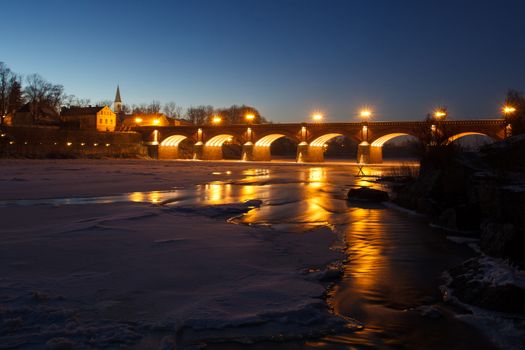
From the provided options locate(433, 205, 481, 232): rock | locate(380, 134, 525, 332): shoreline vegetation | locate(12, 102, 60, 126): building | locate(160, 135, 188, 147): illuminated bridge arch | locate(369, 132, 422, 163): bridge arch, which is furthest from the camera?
locate(160, 135, 188, 147): illuminated bridge arch

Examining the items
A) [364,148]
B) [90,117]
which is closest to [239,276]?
[364,148]

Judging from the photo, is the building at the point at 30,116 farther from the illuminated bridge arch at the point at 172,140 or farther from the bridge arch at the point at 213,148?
the bridge arch at the point at 213,148

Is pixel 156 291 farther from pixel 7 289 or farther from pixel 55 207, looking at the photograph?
pixel 55 207

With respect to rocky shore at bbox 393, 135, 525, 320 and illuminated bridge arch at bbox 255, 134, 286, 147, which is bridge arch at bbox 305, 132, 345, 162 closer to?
illuminated bridge arch at bbox 255, 134, 286, 147

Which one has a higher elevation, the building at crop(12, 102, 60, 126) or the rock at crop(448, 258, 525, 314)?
the building at crop(12, 102, 60, 126)

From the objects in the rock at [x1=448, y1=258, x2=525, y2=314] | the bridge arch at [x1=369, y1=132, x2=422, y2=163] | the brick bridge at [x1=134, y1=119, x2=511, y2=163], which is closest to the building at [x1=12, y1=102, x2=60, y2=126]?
the brick bridge at [x1=134, y1=119, x2=511, y2=163]

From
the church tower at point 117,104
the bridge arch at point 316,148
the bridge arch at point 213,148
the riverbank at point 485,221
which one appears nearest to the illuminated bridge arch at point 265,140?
the bridge arch at point 213,148

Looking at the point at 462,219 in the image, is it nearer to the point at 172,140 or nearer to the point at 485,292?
the point at 485,292

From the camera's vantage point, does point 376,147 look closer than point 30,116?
Yes

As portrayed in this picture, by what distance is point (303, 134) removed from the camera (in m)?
67.9

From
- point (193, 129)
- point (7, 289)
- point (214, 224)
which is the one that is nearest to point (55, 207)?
point (214, 224)

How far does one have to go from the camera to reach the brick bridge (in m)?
53.5

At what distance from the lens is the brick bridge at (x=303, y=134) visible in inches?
2105

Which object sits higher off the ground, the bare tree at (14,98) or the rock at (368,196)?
the bare tree at (14,98)
